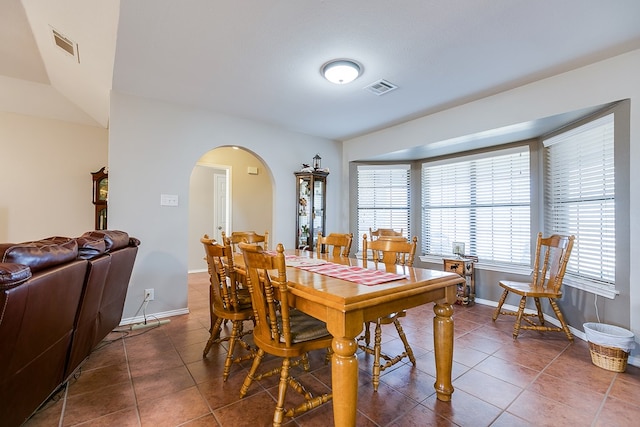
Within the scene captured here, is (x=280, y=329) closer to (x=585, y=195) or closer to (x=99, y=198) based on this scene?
(x=585, y=195)

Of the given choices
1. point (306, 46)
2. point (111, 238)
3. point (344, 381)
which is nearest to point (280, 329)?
point (344, 381)

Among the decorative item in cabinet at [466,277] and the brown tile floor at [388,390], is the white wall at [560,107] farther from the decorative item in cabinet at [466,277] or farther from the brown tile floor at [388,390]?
the decorative item in cabinet at [466,277]

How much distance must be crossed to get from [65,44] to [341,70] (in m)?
2.66

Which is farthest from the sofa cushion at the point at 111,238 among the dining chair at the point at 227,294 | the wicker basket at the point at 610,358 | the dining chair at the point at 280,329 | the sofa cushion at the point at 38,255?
the wicker basket at the point at 610,358

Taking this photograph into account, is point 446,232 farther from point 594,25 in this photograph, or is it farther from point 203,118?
point 203,118

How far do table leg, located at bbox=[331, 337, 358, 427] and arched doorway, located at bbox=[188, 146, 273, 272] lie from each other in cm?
460

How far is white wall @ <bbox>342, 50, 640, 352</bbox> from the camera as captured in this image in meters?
2.24

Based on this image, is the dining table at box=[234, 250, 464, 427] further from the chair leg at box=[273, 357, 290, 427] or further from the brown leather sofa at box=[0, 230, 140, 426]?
the brown leather sofa at box=[0, 230, 140, 426]

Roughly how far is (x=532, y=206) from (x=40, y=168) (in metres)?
6.78

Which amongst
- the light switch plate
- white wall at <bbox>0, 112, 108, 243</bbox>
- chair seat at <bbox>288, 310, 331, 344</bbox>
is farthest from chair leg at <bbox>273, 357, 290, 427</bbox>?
white wall at <bbox>0, 112, 108, 243</bbox>

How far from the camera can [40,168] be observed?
4219 mm

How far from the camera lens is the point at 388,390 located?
187cm

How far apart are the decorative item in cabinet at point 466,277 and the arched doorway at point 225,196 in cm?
347

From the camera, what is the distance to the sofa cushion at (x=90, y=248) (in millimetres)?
1737
